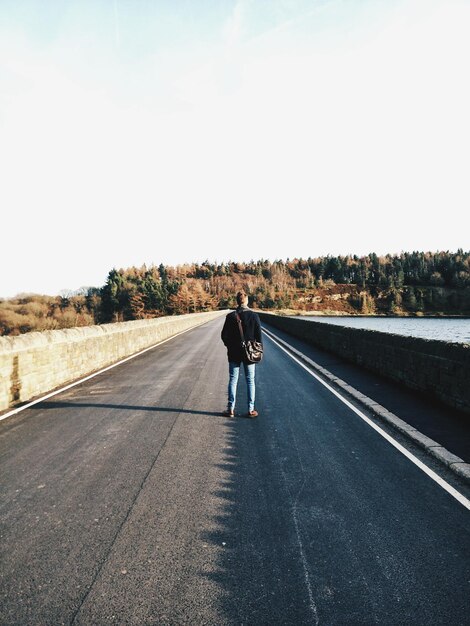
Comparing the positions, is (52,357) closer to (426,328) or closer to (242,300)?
(242,300)

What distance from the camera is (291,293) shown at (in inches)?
6127

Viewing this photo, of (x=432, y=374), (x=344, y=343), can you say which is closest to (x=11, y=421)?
(x=432, y=374)

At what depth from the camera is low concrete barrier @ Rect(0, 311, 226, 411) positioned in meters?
7.05

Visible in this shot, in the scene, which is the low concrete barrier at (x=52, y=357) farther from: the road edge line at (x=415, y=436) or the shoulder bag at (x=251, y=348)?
the road edge line at (x=415, y=436)

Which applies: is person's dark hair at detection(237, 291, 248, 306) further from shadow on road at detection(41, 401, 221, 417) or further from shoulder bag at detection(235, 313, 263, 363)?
shadow on road at detection(41, 401, 221, 417)

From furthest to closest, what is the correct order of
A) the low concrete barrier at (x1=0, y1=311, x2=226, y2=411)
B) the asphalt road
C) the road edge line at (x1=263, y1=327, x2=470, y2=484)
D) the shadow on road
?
the low concrete barrier at (x1=0, y1=311, x2=226, y2=411) → the shadow on road → the road edge line at (x1=263, y1=327, x2=470, y2=484) → the asphalt road

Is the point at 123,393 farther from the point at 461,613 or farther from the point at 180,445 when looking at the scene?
the point at 461,613

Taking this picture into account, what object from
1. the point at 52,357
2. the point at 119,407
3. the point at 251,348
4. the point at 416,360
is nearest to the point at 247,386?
the point at 251,348

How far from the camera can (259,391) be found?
8.39 m

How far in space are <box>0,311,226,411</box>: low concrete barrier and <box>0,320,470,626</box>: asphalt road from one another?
145 centimetres

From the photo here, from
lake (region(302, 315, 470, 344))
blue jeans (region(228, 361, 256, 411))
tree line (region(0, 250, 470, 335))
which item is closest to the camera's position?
blue jeans (region(228, 361, 256, 411))

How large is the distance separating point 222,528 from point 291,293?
508 ft

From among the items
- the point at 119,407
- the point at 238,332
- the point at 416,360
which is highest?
the point at 238,332

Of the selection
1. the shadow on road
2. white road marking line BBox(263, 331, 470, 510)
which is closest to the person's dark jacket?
the shadow on road
